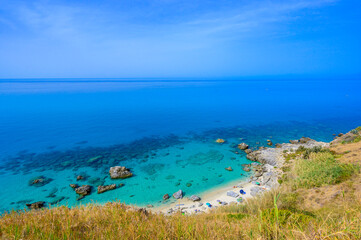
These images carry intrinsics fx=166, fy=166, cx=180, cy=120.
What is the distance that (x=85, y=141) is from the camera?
25.0 m

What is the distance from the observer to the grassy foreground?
3262mm

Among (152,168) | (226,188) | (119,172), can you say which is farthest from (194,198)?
(119,172)

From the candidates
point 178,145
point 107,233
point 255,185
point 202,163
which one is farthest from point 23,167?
point 255,185

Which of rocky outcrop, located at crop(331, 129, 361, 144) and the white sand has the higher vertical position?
rocky outcrop, located at crop(331, 129, 361, 144)

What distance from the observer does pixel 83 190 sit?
13812 millimetres

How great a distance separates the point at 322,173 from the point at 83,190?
687 inches

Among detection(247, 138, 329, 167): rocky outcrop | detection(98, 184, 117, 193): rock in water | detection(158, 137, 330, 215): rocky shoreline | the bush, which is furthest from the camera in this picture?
detection(247, 138, 329, 167): rocky outcrop

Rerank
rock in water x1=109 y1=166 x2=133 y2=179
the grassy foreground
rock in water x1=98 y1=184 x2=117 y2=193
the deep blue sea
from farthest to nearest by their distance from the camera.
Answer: rock in water x1=109 y1=166 x2=133 y2=179 → the deep blue sea → rock in water x1=98 y1=184 x2=117 y2=193 → the grassy foreground

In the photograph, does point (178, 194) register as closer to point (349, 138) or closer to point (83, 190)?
point (83, 190)

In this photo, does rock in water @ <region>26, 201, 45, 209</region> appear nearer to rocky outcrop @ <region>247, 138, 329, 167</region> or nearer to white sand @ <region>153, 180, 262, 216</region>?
white sand @ <region>153, 180, 262, 216</region>

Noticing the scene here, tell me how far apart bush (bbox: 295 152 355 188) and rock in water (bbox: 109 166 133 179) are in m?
13.9

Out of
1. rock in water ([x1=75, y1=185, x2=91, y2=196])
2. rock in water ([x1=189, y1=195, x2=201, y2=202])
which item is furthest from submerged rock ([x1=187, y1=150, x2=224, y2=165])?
rock in water ([x1=75, y1=185, x2=91, y2=196])

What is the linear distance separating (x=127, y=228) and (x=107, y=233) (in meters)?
0.42

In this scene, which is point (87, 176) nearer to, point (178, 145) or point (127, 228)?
point (178, 145)
